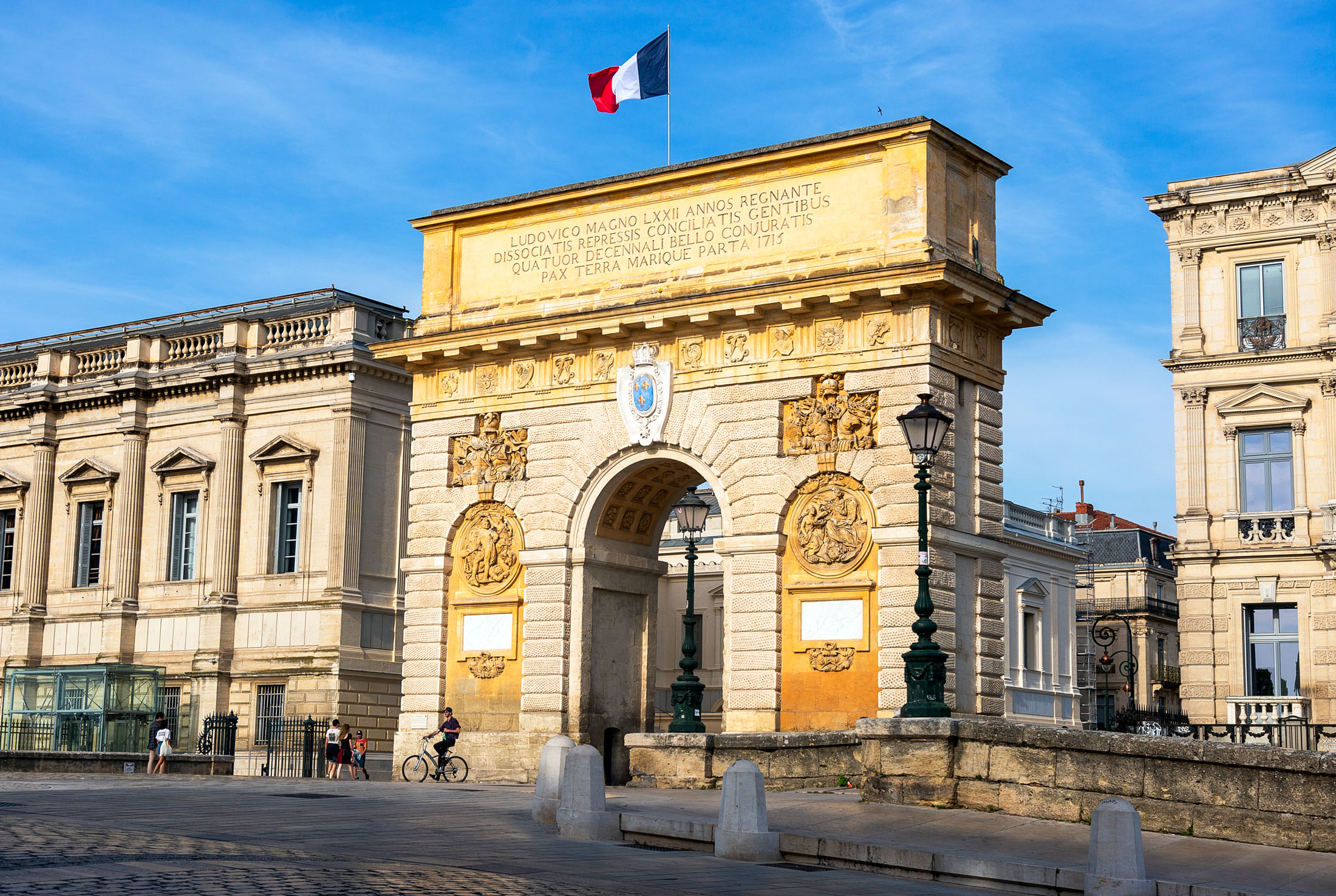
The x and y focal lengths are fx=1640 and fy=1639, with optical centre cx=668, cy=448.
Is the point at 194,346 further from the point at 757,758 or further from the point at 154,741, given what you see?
the point at 757,758

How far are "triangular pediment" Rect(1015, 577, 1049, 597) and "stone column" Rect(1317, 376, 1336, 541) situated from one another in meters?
11.5

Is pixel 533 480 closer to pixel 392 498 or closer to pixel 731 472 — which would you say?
pixel 731 472

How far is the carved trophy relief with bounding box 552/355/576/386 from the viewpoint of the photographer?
28125 mm

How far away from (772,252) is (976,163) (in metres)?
3.60

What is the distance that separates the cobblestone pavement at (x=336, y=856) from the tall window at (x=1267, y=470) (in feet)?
79.0

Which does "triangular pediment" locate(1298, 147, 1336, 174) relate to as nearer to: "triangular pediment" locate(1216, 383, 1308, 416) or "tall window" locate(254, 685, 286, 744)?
"triangular pediment" locate(1216, 383, 1308, 416)

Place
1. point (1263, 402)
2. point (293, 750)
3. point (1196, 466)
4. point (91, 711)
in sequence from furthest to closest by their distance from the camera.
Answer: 1. point (1196, 466)
2. point (91, 711)
3. point (1263, 402)
4. point (293, 750)

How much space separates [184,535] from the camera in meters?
42.2

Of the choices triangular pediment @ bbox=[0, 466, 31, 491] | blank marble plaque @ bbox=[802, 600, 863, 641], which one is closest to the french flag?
blank marble plaque @ bbox=[802, 600, 863, 641]

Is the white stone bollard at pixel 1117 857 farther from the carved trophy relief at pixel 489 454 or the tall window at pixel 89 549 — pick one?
the tall window at pixel 89 549

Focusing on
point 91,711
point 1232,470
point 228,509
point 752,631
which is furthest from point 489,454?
point 1232,470

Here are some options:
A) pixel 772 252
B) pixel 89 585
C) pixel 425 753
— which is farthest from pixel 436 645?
pixel 89 585

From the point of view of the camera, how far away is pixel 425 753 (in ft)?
92.9

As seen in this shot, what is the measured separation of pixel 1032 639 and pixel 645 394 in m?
25.0
